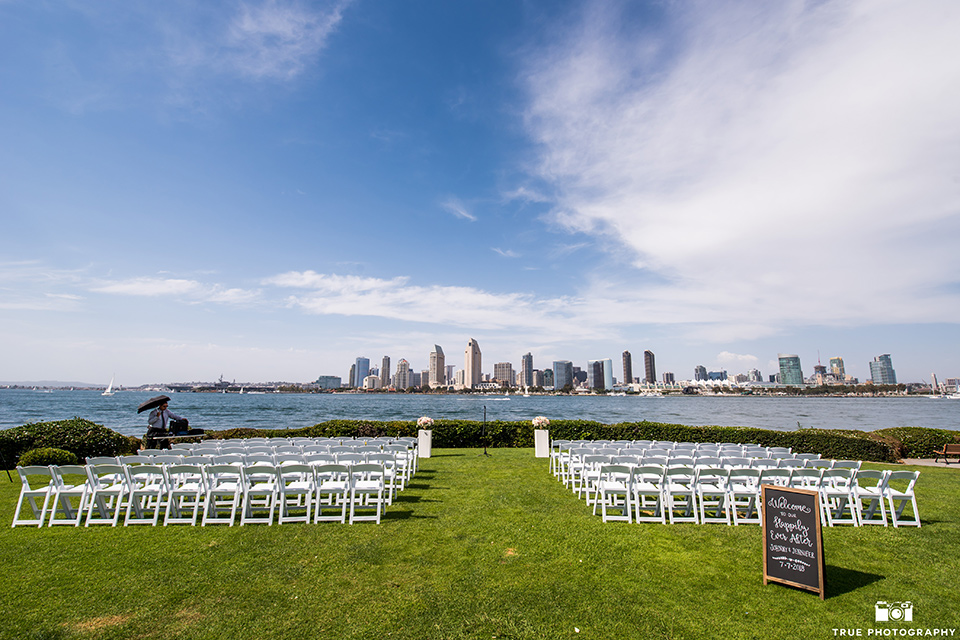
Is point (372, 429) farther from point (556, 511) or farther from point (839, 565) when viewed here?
point (839, 565)

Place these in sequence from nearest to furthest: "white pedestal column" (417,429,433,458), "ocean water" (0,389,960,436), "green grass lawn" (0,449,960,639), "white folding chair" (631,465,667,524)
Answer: "green grass lawn" (0,449,960,639), "white folding chair" (631,465,667,524), "white pedestal column" (417,429,433,458), "ocean water" (0,389,960,436)

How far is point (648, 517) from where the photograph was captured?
756 centimetres

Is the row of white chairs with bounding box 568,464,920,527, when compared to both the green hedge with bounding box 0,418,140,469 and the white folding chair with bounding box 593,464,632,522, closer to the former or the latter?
the white folding chair with bounding box 593,464,632,522

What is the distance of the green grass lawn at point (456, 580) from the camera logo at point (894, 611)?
0.25ft

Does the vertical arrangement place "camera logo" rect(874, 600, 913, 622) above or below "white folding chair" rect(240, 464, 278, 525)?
below

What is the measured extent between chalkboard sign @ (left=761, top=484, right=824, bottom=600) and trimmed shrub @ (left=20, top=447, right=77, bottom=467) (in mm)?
14324

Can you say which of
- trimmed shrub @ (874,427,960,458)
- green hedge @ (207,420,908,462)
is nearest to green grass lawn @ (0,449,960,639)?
green hedge @ (207,420,908,462)

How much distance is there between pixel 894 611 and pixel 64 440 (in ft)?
60.4

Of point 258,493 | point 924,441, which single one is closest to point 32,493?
point 258,493

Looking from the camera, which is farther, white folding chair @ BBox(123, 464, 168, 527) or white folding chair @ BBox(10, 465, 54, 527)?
white folding chair @ BBox(123, 464, 168, 527)

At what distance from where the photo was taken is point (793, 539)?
498 centimetres

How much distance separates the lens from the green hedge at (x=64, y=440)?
13.1 metres

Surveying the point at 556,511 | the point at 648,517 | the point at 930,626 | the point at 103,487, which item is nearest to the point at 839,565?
the point at 930,626

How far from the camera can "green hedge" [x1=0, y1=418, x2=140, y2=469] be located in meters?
13.1
